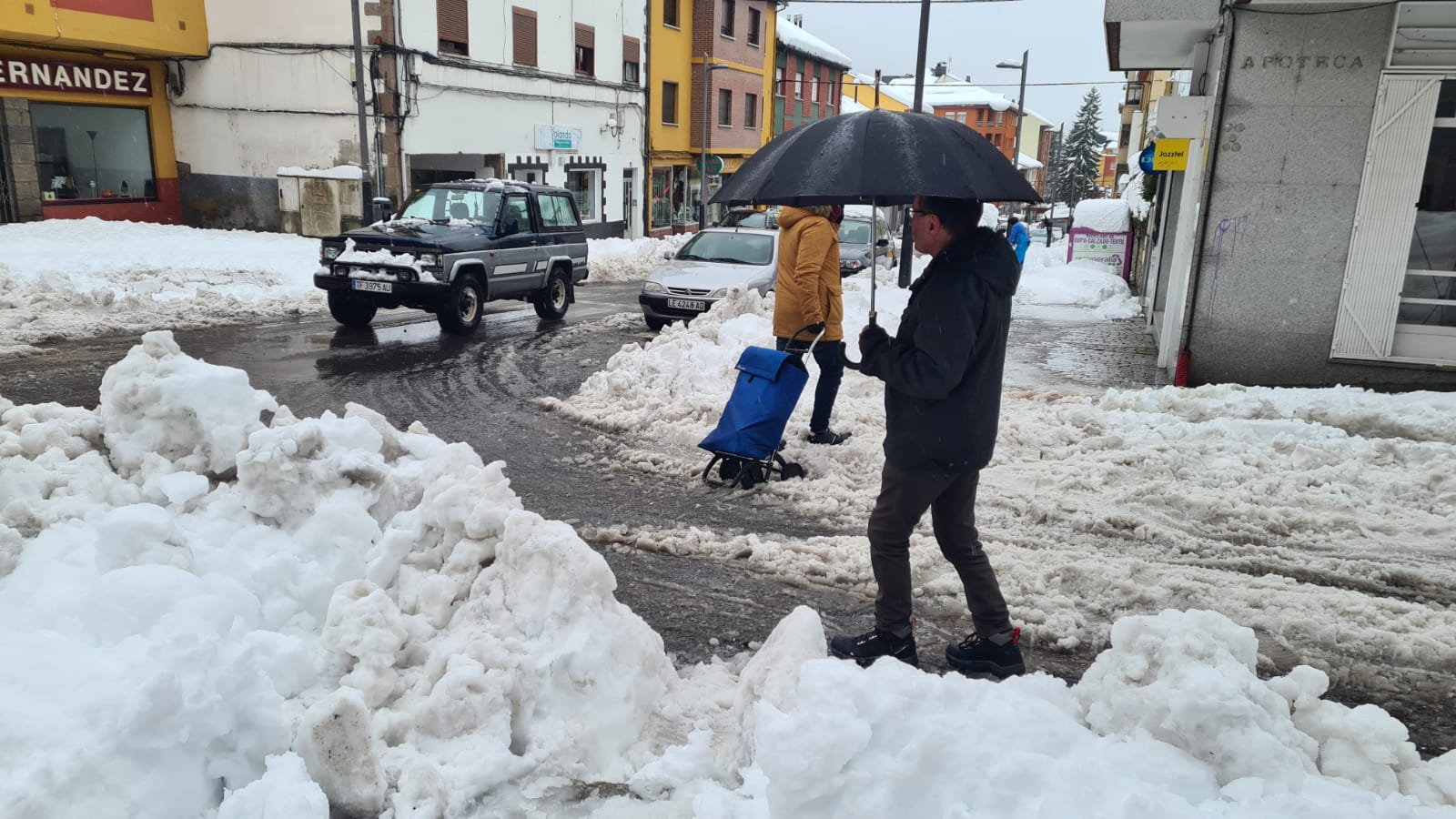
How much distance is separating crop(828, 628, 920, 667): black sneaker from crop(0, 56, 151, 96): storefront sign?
22.7m

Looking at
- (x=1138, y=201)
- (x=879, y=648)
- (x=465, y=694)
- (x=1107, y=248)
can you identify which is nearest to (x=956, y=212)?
(x=879, y=648)

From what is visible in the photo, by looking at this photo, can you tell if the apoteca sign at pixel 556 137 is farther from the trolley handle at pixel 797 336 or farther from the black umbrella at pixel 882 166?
the black umbrella at pixel 882 166

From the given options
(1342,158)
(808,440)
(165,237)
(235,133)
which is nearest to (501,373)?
(808,440)

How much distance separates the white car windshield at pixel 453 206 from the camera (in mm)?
13133

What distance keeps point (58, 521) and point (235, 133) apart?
2251 centimetres

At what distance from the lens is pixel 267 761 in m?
2.78

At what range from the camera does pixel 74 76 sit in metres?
20.5

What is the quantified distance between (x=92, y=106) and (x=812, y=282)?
70.4 ft

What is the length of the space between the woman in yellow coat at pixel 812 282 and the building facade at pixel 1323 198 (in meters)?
4.59

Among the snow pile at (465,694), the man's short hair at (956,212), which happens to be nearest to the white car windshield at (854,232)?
the man's short hair at (956,212)

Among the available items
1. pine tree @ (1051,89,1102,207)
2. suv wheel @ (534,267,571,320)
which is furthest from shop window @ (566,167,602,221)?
pine tree @ (1051,89,1102,207)

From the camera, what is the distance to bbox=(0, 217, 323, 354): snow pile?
11.6 m

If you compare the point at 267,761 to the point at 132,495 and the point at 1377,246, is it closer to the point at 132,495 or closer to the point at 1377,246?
the point at 132,495

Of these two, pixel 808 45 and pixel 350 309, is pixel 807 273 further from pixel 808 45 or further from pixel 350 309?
pixel 808 45
